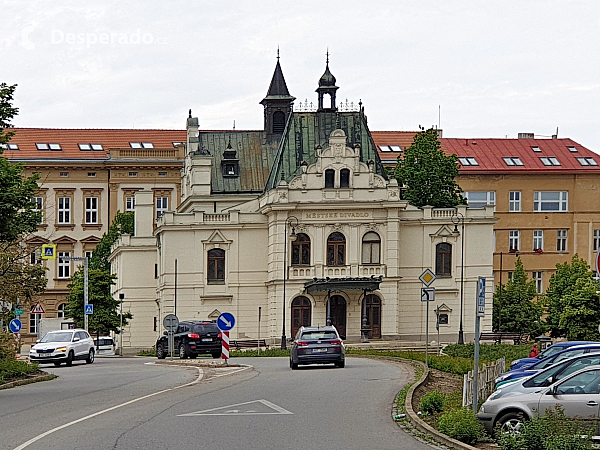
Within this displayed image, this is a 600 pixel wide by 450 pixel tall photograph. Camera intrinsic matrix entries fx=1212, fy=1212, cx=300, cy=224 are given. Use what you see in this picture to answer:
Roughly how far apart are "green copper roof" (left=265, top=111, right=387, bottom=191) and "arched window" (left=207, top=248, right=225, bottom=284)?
633cm

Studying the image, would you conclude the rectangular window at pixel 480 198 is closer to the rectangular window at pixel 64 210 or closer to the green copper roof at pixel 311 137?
the green copper roof at pixel 311 137

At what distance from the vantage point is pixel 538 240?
10406 cm

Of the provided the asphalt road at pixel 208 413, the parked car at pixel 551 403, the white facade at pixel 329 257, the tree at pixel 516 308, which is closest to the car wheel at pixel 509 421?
the parked car at pixel 551 403

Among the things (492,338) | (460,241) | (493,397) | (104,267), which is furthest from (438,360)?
(104,267)

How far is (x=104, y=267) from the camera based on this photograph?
316 ft

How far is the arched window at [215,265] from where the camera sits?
78625 millimetres

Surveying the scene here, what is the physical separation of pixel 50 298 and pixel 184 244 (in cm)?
3265

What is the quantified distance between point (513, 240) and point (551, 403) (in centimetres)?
8743

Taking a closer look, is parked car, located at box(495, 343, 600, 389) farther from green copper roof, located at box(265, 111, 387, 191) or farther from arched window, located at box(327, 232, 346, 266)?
green copper roof, located at box(265, 111, 387, 191)

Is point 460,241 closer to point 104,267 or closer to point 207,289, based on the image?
point 207,289

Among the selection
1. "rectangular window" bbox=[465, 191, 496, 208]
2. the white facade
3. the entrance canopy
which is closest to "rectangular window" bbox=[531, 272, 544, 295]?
"rectangular window" bbox=[465, 191, 496, 208]

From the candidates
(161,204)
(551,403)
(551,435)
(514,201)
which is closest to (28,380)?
(551,403)

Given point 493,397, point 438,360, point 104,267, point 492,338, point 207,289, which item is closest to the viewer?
point 493,397

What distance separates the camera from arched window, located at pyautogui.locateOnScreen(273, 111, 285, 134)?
92812 mm
